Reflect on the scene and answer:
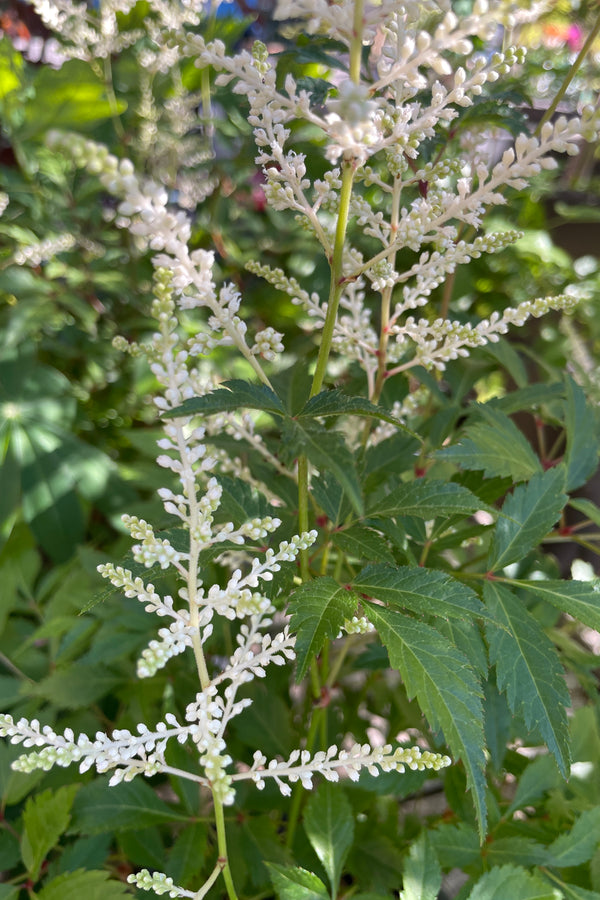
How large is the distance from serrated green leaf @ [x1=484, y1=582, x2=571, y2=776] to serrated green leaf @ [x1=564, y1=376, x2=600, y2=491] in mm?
227

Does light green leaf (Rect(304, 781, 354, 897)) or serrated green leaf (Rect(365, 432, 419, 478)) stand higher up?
serrated green leaf (Rect(365, 432, 419, 478))

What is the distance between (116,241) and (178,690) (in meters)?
1.24

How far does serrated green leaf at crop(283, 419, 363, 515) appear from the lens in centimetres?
44

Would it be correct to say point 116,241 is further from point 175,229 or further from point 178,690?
point 175,229

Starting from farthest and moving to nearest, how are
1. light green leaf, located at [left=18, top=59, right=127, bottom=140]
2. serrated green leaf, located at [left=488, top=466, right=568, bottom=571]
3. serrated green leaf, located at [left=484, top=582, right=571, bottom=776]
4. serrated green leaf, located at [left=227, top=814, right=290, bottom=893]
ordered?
light green leaf, located at [left=18, top=59, right=127, bottom=140], serrated green leaf, located at [left=227, top=814, right=290, bottom=893], serrated green leaf, located at [left=488, top=466, right=568, bottom=571], serrated green leaf, located at [left=484, top=582, right=571, bottom=776]

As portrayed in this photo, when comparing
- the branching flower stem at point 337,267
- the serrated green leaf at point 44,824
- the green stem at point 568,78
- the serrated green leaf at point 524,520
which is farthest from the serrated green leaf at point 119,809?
the green stem at point 568,78

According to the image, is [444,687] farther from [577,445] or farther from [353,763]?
Answer: [577,445]

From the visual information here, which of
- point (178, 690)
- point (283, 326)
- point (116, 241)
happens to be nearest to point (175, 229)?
point (178, 690)

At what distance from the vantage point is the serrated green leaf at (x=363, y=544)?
1.84 feet

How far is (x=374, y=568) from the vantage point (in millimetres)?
562

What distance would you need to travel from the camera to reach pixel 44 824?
713mm

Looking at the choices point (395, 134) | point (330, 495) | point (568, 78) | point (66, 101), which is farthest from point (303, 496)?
point (66, 101)

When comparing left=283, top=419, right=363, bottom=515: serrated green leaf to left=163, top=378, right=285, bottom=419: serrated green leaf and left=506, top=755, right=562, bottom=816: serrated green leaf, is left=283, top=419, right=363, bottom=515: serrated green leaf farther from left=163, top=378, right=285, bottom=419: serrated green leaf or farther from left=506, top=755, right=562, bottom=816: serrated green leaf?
left=506, top=755, right=562, bottom=816: serrated green leaf

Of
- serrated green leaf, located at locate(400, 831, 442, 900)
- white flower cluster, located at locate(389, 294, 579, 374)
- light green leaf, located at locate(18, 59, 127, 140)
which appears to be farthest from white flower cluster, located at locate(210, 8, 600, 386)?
light green leaf, located at locate(18, 59, 127, 140)
